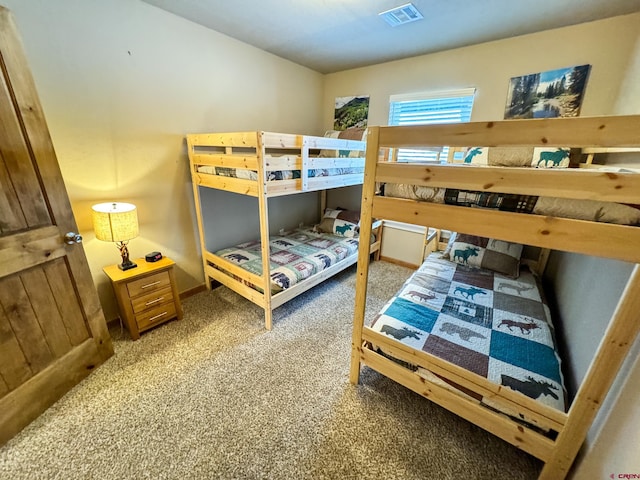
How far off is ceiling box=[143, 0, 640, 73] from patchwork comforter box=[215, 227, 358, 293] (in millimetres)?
2130

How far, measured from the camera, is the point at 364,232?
1.44m

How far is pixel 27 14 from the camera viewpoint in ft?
5.19

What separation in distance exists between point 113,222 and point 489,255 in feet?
10.3

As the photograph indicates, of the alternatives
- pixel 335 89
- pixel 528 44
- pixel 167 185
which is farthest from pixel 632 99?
pixel 167 185

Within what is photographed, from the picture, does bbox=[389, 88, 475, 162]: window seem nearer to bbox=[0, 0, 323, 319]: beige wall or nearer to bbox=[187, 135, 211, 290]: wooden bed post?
bbox=[0, 0, 323, 319]: beige wall

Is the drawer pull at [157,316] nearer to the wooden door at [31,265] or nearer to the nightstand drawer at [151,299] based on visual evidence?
the nightstand drawer at [151,299]

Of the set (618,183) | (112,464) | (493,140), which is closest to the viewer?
(618,183)

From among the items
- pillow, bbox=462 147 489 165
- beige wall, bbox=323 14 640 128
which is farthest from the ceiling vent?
pillow, bbox=462 147 489 165

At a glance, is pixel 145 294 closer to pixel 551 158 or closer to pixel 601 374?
pixel 601 374

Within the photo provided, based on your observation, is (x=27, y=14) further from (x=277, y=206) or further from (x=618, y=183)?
(x=618, y=183)

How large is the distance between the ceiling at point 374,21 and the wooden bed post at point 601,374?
84.6 inches

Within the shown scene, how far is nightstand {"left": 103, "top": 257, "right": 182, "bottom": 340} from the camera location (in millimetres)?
2010

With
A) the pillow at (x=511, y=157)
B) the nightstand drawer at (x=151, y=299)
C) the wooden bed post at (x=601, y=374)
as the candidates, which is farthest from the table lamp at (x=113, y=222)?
the wooden bed post at (x=601, y=374)

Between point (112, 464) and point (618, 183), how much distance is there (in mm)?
2447
